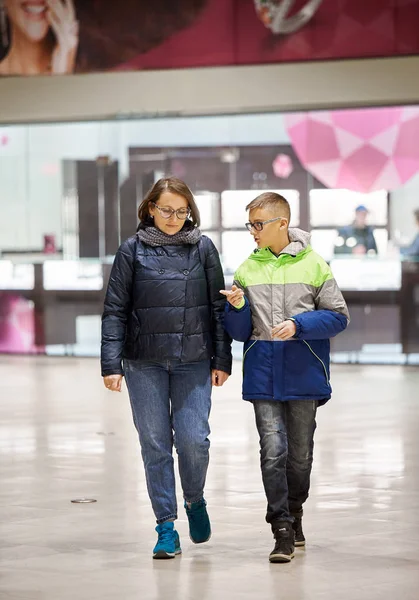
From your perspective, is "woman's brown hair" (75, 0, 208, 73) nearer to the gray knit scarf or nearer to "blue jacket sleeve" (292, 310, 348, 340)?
the gray knit scarf

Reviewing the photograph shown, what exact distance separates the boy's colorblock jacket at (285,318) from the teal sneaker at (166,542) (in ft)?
2.09

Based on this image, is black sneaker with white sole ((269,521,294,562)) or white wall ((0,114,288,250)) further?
white wall ((0,114,288,250))

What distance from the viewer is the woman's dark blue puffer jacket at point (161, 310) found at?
17.9ft

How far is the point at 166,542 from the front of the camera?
541 centimetres

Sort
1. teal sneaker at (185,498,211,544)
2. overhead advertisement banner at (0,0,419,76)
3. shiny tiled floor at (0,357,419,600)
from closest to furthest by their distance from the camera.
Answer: shiny tiled floor at (0,357,419,600), teal sneaker at (185,498,211,544), overhead advertisement banner at (0,0,419,76)

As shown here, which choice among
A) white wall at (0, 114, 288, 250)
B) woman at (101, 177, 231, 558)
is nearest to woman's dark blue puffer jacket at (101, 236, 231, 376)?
woman at (101, 177, 231, 558)

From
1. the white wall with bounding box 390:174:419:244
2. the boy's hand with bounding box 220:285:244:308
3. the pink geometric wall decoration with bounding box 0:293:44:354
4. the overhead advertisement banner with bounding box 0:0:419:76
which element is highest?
the overhead advertisement banner with bounding box 0:0:419:76

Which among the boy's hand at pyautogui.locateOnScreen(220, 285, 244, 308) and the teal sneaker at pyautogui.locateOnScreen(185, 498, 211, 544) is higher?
the boy's hand at pyautogui.locateOnScreen(220, 285, 244, 308)

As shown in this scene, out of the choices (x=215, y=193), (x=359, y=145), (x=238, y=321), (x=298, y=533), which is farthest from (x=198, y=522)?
(x=215, y=193)

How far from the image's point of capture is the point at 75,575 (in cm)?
510

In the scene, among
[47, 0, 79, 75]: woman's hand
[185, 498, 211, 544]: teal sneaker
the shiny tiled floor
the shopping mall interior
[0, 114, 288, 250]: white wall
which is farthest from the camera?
[0, 114, 288, 250]: white wall

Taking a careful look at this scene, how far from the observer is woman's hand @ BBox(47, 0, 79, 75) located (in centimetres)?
1720

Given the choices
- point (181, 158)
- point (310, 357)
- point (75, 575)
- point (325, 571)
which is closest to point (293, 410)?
point (310, 357)

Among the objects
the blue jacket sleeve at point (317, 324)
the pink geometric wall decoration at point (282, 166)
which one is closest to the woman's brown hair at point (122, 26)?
the pink geometric wall decoration at point (282, 166)
